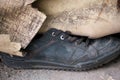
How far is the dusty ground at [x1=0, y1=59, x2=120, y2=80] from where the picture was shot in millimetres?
1272

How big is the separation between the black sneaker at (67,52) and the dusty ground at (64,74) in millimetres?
28

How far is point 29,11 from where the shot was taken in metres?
1.22

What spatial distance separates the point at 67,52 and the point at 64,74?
0.11 metres

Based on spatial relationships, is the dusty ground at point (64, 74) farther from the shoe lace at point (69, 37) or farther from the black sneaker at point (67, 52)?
the shoe lace at point (69, 37)

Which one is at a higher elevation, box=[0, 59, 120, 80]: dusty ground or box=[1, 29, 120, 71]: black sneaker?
box=[1, 29, 120, 71]: black sneaker

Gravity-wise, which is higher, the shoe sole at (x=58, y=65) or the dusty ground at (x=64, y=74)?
the shoe sole at (x=58, y=65)

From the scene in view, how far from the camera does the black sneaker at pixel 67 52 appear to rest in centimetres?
125

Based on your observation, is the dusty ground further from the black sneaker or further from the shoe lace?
the shoe lace

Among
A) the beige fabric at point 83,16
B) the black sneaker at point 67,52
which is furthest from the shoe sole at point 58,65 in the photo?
the beige fabric at point 83,16

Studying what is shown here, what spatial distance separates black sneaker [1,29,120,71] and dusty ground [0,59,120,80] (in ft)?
0.09

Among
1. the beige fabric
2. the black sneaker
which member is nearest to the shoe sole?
the black sneaker

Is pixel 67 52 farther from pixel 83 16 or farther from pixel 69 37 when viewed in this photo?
pixel 83 16

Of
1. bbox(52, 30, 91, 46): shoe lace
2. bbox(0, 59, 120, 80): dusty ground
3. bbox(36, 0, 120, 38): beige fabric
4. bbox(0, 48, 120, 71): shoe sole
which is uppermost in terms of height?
bbox(36, 0, 120, 38): beige fabric

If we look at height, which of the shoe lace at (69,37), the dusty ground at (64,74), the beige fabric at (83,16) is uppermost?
the beige fabric at (83,16)
